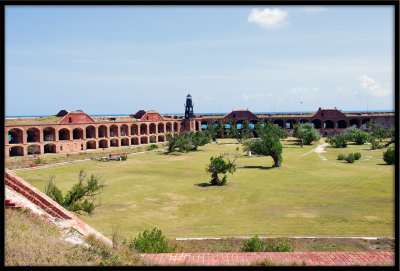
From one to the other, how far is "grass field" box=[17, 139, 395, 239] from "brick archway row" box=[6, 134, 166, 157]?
11.5 metres

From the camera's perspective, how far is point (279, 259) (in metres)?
7.62

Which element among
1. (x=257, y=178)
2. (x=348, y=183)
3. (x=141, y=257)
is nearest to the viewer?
(x=141, y=257)

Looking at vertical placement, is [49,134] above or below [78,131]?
below

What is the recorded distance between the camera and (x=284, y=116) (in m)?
71.4

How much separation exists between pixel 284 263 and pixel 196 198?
15006 millimetres

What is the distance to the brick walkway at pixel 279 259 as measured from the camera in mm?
7371

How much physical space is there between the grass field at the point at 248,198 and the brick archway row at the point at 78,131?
1215 centimetres

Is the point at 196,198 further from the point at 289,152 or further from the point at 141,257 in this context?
the point at 289,152

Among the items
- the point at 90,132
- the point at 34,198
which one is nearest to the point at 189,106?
the point at 90,132

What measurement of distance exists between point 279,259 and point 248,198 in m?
14.3

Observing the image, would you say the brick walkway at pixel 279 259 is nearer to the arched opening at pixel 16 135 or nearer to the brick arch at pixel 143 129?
the arched opening at pixel 16 135

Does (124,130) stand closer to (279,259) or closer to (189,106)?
(189,106)

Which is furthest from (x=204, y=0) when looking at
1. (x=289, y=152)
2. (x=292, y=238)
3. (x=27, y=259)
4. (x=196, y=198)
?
(x=289, y=152)

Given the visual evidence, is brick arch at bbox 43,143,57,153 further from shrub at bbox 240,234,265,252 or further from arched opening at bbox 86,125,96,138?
shrub at bbox 240,234,265,252
